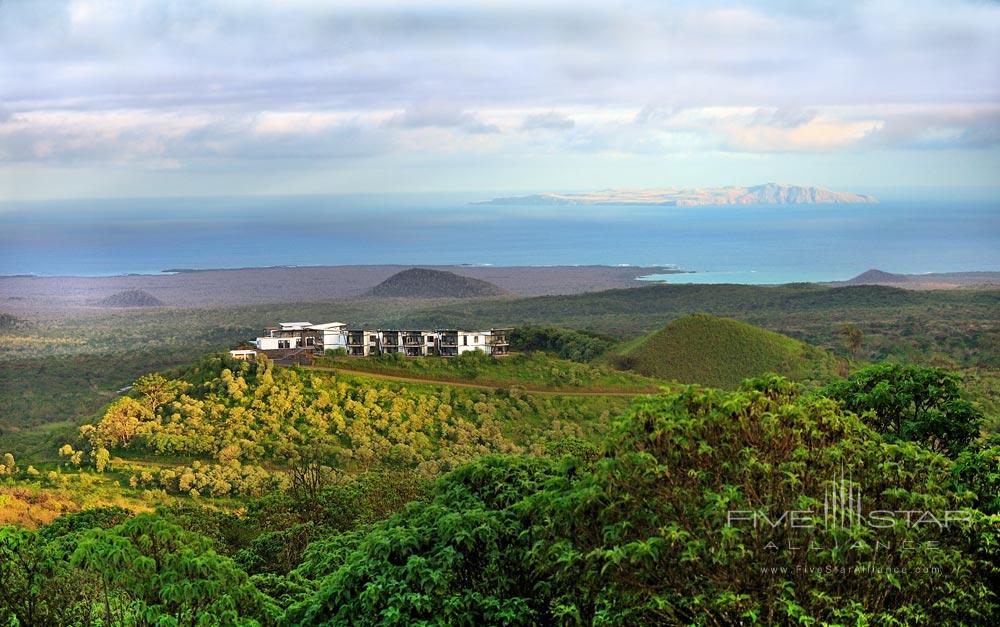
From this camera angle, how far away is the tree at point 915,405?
46.1 feet

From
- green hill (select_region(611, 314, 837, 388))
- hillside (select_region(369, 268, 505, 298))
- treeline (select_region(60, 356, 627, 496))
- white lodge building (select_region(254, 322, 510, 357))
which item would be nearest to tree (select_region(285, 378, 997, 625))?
treeline (select_region(60, 356, 627, 496))

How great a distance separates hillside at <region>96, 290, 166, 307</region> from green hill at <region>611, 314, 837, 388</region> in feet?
214

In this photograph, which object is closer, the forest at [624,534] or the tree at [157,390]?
the forest at [624,534]

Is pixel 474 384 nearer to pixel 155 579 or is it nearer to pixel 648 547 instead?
pixel 155 579

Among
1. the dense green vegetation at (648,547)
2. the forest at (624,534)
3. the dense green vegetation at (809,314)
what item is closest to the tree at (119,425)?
the forest at (624,534)

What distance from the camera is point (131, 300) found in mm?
102625

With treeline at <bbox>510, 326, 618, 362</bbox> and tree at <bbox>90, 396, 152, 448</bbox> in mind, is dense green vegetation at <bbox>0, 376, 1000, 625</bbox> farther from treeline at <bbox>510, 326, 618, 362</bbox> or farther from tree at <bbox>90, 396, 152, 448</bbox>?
treeline at <bbox>510, 326, 618, 362</bbox>

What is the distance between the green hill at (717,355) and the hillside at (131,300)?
214ft

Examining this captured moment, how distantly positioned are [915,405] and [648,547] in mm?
7827

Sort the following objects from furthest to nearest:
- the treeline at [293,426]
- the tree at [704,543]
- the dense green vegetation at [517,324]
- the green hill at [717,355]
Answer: the dense green vegetation at [517,324], the green hill at [717,355], the treeline at [293,426], the tree at [704,543]

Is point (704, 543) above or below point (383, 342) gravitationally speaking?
above

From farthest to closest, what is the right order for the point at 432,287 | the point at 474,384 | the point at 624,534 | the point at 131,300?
the point at 432,287 → the point at 131,300 → the point at 474,384 → the point at 624,534

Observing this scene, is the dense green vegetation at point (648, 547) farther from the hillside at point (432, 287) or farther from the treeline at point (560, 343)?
the hillside at point (432, 287)

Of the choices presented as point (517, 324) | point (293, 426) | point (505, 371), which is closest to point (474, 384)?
point (505, 371)
